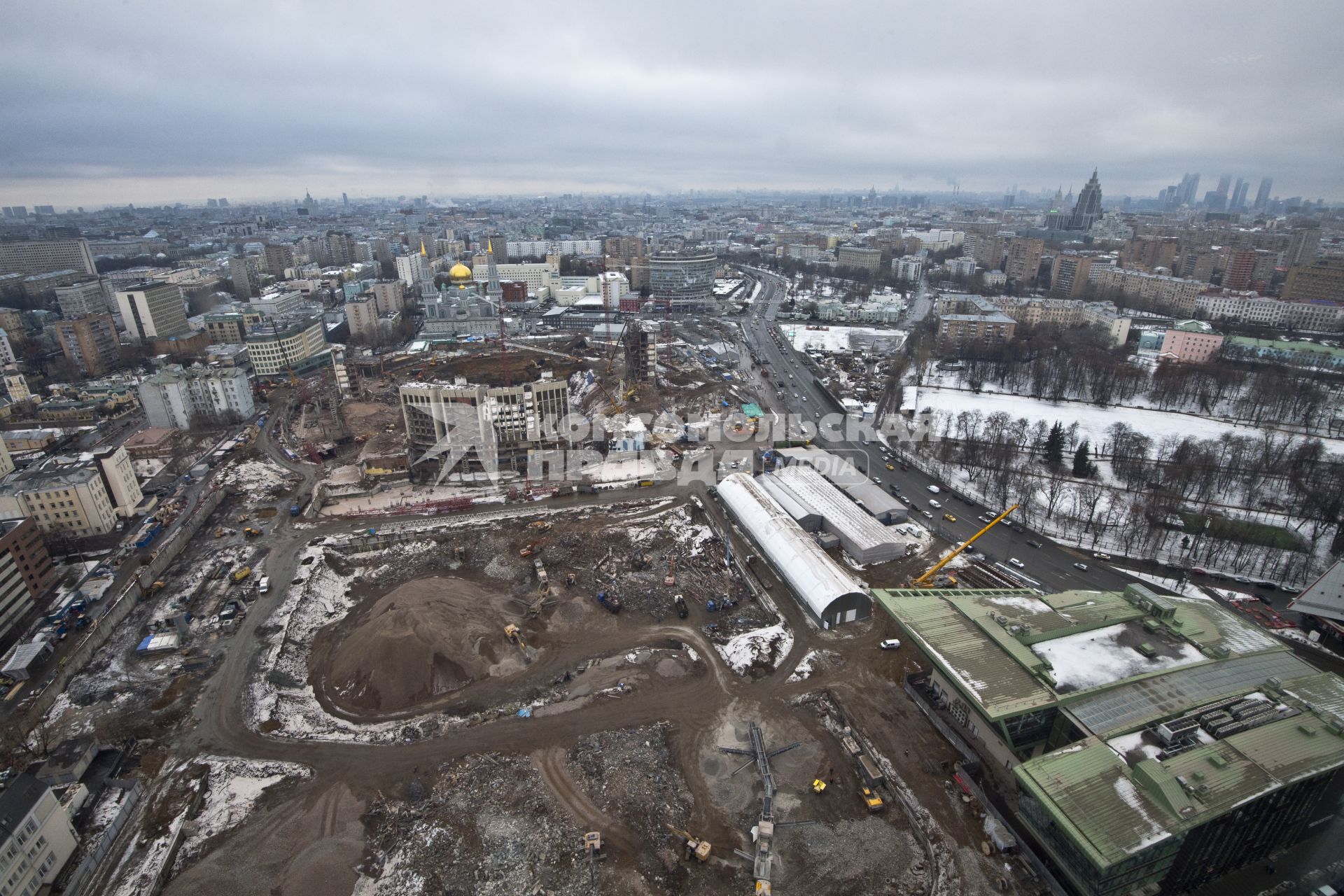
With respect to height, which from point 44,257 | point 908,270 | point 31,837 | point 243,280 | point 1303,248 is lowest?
point 31,837

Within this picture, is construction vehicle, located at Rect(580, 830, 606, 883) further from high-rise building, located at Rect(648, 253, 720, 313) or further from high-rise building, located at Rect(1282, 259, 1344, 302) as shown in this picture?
high-rise building, located at Rect(1282, 259, 1344, 302)

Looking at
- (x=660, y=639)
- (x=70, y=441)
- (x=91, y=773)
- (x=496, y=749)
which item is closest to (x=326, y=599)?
(x=91, y=773)

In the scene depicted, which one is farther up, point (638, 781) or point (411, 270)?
point (411, 270)

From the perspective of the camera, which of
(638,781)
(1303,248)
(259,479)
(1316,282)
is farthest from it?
(1303,248)

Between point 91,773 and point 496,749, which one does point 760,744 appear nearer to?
point 496,749

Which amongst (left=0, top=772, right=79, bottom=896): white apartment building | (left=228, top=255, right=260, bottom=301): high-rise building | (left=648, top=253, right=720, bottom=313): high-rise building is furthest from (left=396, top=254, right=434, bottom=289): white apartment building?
(left=0, top=772, right=79, bottom=896): white apartment building

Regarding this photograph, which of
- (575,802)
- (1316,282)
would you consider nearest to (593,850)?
(575,802)

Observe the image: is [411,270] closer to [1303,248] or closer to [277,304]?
[277,304]
